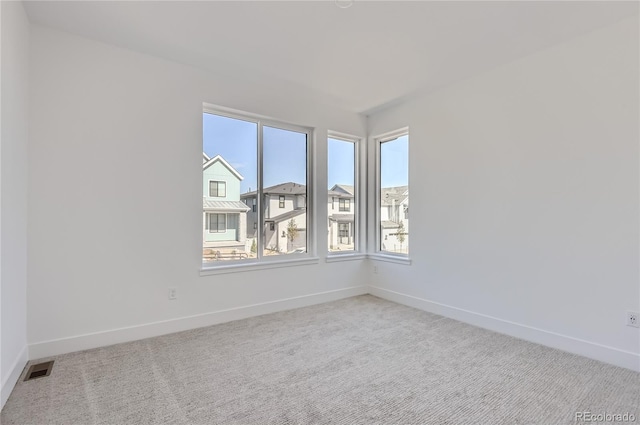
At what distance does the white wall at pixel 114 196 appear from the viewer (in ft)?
8.45

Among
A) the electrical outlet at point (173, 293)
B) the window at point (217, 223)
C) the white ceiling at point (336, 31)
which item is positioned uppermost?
the white ceiling at point (336, 31)

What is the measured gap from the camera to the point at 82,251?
2.71m

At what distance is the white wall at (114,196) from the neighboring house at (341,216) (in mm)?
1464

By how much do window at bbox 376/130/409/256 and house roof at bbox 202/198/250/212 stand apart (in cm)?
193

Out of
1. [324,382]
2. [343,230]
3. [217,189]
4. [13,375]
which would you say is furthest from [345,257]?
[13,375]

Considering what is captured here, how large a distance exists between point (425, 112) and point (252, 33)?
2.21 metres

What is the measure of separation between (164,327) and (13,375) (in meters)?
1.09

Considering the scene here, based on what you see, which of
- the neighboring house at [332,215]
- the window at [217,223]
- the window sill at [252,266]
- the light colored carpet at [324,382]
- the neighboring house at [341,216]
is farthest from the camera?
the neighboring house at [341,216]

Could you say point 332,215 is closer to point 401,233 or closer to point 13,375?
point 401,233

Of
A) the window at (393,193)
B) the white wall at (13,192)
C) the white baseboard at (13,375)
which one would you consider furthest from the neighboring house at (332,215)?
the white baseboard at (13,375)

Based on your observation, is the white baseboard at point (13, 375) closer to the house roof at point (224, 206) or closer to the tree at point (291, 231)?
the house roof at point (224, 206)

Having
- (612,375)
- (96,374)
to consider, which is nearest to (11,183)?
(96,374)

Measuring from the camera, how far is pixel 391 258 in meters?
4.27

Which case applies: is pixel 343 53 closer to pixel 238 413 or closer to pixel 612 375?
pixel 238 413
